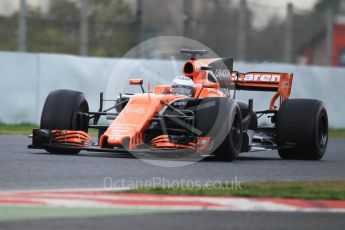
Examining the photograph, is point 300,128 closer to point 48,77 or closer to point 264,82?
point 264,82

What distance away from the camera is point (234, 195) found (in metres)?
8.88

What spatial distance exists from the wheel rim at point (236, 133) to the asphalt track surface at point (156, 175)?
26 cm

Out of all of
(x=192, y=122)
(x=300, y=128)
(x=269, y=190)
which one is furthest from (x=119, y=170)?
(x=300, y=128)

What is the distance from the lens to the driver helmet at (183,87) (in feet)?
44.6

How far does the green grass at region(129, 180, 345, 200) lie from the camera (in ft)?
29.5

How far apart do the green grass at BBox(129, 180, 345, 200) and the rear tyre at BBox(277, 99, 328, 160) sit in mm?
3873

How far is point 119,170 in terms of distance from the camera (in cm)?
1124

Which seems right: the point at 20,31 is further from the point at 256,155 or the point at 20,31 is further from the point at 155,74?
the point at 256,155

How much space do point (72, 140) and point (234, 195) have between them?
4.74 meters

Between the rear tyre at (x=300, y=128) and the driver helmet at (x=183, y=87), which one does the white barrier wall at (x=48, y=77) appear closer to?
the rear tyre at (x=300, y=128)

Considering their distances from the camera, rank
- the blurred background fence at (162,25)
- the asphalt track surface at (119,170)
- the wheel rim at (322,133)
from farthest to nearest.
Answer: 1. the blurred background fence at (162,25)
2. the wheel rim at (322,133)
3. the asphalt track surface at (119,170)

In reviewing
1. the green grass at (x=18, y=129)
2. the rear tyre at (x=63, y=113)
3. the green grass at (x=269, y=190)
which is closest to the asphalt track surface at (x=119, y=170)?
the rear tyre at (x=63, y=113)

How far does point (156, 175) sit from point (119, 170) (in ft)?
1.87

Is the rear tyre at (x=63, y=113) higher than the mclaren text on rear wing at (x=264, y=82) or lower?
lower
